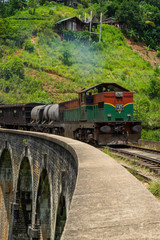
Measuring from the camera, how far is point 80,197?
3.54 metres

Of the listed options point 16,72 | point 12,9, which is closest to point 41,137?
point 16,72

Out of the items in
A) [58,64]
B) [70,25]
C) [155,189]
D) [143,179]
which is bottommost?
[143,179]

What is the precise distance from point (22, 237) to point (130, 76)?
162 feet

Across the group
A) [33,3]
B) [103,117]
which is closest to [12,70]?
[103,117]

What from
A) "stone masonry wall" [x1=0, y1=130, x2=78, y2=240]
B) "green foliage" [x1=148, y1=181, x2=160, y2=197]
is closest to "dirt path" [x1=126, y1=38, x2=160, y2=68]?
"stone masonry wall" [x1=0, y1=130, x2=78, y2=240]

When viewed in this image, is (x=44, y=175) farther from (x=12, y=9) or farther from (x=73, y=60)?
(x=12, y=9)

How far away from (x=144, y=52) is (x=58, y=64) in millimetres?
29496

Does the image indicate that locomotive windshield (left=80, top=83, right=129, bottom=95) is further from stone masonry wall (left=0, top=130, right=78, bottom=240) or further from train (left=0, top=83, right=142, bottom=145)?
stone masonry wall (left=0, top=130, right=78, bottom=240)

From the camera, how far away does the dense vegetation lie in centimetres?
5469

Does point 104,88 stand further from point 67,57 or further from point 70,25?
point 70,25

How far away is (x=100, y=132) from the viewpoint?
17766mm

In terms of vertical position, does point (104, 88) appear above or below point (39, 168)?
above

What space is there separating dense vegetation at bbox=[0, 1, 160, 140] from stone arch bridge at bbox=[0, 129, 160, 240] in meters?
25.5

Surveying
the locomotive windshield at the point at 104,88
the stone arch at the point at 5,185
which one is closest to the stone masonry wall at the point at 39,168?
the stone arch at the point at 5,185
